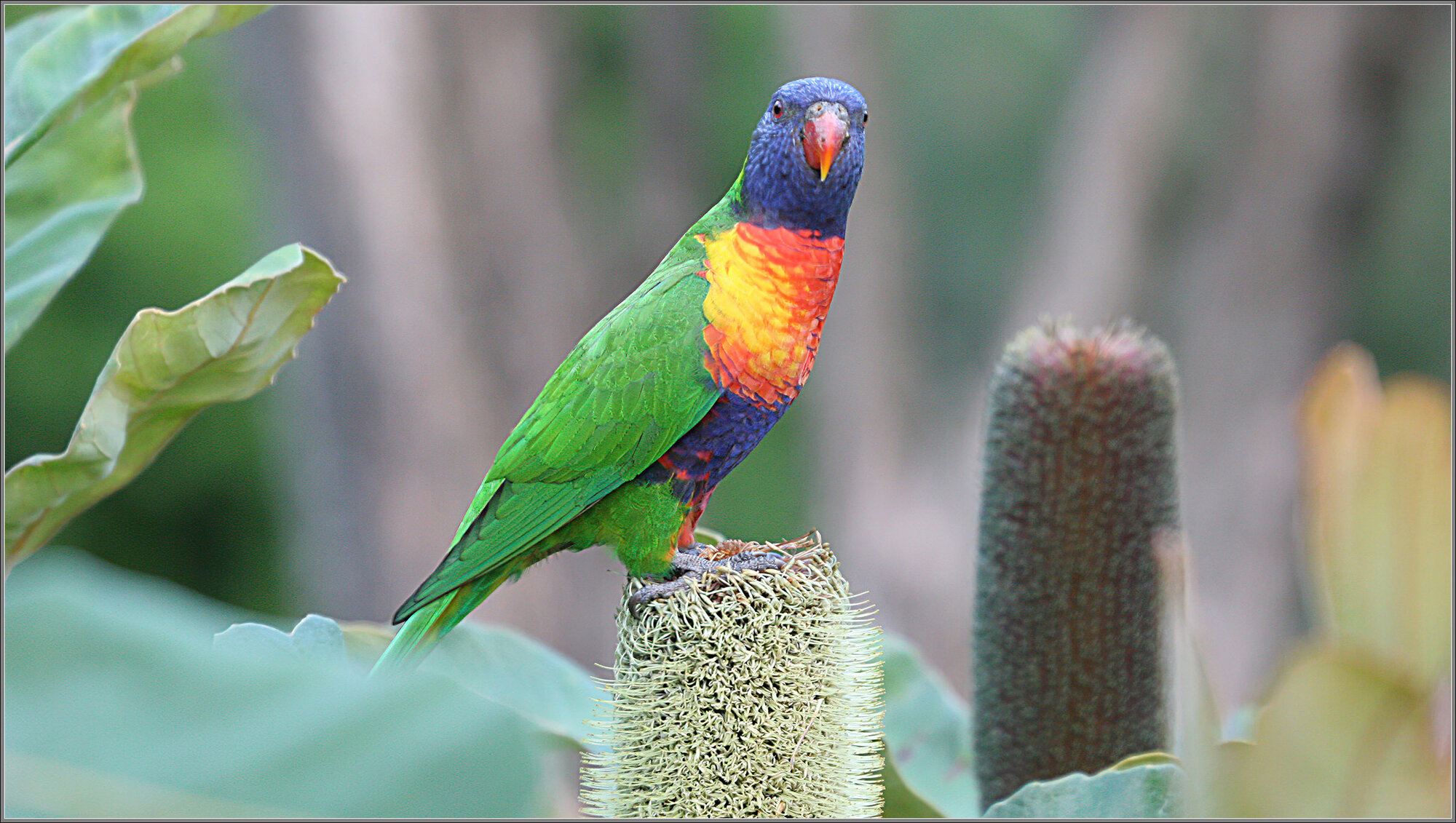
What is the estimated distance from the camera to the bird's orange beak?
0.87 metres

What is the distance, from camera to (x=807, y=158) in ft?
2.93

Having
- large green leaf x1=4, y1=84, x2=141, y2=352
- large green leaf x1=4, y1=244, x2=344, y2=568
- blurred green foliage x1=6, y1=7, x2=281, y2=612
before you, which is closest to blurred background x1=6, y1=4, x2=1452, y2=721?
blurred green foliage x1=6, y1=7, x2=281, y2=612

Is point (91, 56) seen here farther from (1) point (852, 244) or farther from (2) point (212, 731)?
(1) point (852, 244)

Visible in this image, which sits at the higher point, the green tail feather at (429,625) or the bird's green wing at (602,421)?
the bird's green wing at (602,421)

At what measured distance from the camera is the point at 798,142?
0.89m

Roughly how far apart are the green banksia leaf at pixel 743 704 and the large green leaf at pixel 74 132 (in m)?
0.60

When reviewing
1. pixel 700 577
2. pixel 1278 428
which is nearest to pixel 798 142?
pixel 700 577

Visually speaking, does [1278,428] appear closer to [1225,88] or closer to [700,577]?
[1225,88]

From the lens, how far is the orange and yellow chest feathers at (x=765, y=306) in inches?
36.0

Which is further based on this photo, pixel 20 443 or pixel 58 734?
pixel 20 443

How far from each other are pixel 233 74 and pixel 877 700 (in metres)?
3.44

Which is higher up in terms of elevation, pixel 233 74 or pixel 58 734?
pixel 233 74

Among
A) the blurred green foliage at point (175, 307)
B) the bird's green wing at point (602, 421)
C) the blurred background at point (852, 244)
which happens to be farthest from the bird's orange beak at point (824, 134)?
the blurred green foliage at point (175, 307)

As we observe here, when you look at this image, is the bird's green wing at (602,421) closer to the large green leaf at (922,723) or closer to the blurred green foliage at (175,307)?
the large green leaf at (922,723)
